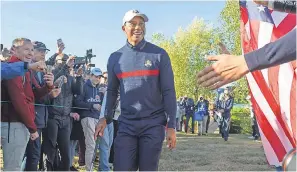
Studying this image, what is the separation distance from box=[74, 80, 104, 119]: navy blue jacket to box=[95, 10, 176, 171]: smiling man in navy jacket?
3.21 m

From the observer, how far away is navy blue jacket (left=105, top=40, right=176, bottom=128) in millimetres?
3777

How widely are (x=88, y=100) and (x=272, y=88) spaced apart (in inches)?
152

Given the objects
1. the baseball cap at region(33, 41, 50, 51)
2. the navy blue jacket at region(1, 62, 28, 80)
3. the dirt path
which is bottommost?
the dirt path

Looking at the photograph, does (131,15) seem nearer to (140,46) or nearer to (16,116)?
(140,46)

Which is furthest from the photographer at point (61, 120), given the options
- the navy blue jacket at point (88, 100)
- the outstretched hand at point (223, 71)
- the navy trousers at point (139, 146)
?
the outstretched hand at point (223, 71)

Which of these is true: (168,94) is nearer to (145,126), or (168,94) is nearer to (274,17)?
(145,126)

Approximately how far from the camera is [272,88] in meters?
4.07

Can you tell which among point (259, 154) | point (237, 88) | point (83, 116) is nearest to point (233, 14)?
point (237, 88)

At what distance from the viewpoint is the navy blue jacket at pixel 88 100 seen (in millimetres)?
7046

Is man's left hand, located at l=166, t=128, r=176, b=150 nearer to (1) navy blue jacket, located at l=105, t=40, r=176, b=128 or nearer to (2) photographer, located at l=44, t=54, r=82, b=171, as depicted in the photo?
(1) navy blue jacket, located at l=105, t=40, r=176, b=128

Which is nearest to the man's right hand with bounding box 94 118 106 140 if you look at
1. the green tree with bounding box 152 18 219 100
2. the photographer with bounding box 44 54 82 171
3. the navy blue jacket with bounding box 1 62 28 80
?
the navy blue jacket with bounding box 1 62 28 80

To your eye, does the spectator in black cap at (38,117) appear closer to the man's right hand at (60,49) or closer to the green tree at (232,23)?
the man's right hand at (60,49)

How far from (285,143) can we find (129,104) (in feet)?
5.12

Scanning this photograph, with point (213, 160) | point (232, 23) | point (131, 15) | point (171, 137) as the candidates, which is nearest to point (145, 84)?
point (171, 137)
